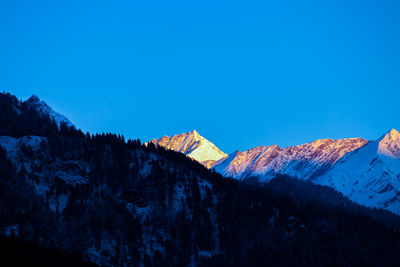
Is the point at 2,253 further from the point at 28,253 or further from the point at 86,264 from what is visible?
the point at 86,264

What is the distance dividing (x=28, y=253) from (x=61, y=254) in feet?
22.5

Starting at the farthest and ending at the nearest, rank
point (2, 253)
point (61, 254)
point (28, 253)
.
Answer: point (61, 254) < point (28, 253) < point (2, 253)

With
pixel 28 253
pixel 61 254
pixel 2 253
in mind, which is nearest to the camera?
pixel 2 253

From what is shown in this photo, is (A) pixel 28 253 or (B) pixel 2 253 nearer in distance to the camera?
(B) pixel 2 253

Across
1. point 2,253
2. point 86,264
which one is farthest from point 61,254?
point 2,253

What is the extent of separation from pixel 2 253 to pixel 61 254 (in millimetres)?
12201

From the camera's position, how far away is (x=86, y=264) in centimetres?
7431

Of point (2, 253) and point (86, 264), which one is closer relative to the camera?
point (2, 253)

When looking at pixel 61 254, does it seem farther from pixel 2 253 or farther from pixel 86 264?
pixel 2 253

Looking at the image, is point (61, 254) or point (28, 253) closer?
point (28, 253)

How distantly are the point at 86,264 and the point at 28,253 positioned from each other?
24.2 feet

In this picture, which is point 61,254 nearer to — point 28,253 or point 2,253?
point 28,253

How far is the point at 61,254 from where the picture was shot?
3041 inches
